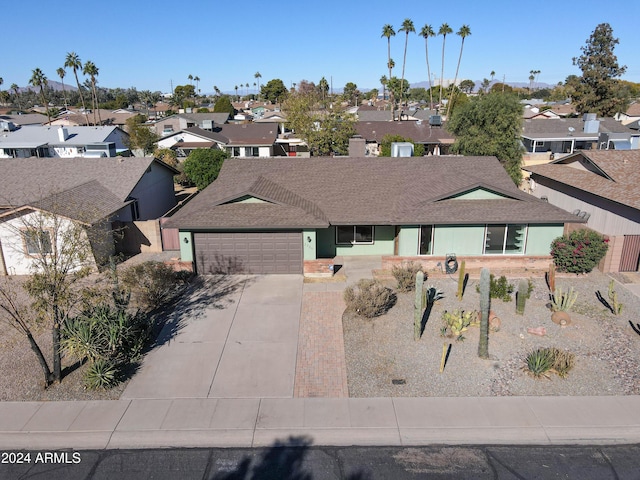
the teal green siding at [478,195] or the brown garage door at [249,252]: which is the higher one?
the teal green siding at [478,195]

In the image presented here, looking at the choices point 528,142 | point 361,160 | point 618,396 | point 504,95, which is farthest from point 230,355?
point 528,142

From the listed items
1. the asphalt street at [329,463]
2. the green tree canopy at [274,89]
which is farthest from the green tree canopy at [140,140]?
the green tree canopy at [274,89]

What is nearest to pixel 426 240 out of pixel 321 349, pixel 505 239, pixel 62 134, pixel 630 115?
pixel 505 239

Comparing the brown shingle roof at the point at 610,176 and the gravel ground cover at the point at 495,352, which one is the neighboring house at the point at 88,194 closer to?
the gravel ground cover at the point at 495,352

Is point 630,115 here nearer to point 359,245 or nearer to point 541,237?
point 541,237

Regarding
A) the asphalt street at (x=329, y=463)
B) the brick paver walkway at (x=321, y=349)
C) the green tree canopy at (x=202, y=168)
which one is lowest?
the asphalt street at (x=329, y=463)

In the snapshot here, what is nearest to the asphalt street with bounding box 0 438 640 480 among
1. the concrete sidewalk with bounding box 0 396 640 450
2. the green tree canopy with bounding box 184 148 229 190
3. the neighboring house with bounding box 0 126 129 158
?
the concrete sidewalk with bounding box 0 396 640 450
